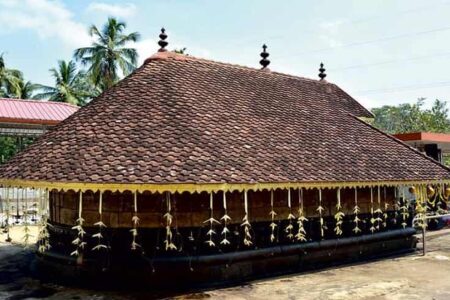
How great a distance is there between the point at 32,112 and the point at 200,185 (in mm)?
13963

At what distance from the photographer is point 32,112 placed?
18.8m

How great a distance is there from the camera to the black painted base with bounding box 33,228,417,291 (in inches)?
326

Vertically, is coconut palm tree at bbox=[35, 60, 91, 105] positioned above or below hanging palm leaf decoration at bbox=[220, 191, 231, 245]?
above

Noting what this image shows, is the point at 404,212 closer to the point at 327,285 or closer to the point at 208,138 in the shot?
the point at 327,285

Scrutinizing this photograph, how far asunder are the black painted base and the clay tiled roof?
179cm

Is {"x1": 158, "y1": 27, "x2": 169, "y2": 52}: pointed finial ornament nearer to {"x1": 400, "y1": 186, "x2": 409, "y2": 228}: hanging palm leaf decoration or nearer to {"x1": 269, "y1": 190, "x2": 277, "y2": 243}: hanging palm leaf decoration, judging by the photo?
{"x1": 269, "y1": 190, "x2": 277, "y2": 243}: hanging palm leaf decoration

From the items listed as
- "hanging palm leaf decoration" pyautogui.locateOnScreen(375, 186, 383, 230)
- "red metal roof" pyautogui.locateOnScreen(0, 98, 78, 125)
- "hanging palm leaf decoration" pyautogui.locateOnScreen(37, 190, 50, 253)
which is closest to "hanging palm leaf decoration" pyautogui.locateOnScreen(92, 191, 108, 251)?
"hanging palm leaf decoration" pyautogui.locateOnScreen(37, 190, 50, 253)

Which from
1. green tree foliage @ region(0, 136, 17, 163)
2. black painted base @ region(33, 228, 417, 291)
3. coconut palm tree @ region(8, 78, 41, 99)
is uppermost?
coconut palm tree @ region(8, 78, 41, 99)

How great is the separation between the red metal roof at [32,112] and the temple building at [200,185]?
8.53 metres

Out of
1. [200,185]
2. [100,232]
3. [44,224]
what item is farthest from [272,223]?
[44,224]

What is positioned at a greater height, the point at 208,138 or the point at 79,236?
the point at 208,138

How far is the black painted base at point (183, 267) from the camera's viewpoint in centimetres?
828

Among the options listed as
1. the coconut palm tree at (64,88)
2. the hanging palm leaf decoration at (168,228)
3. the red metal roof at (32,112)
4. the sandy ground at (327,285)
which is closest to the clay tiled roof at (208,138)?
the hanging palm leaf decoration at (168,228)

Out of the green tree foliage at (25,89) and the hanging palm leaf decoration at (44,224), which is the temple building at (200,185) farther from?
the green tree foliage at (25,89)
